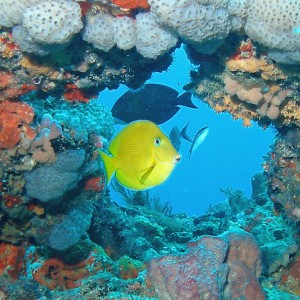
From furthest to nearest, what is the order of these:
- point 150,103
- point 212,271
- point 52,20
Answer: point 150,103 → point 212,271 → point 52,20

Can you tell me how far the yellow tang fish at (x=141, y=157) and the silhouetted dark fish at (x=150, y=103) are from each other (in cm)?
246

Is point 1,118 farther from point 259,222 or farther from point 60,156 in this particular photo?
point 259,222

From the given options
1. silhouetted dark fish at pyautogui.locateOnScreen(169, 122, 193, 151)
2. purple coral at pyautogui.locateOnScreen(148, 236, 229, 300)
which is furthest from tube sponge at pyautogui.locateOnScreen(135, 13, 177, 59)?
purple coral at pyautogui.locateOnScreen(148, 236, 229, 300)

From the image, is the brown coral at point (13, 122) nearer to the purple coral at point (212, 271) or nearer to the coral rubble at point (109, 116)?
the coral rubble at point (109, 116)

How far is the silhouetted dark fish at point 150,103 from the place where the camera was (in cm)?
466

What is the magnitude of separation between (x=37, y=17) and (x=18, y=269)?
3102mm

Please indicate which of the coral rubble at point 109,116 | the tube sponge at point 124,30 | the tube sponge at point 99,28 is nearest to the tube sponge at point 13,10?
the coral rubble at point 109,116

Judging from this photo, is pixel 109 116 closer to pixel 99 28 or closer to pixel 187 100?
pixel 187 100

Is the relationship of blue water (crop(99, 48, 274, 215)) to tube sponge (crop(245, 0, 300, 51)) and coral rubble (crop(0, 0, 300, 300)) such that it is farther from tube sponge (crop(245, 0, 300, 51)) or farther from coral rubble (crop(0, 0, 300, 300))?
tube sponge (crop(245, 0, 300, 51))

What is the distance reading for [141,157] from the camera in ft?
7.11

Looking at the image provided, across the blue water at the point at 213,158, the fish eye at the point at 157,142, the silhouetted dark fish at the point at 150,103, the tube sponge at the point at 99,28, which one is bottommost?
the blue water at the point at 213,158

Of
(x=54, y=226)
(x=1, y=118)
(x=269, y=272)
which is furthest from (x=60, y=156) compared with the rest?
(x=269, y=272)

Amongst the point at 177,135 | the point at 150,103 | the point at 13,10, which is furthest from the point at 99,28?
the point at 177,135

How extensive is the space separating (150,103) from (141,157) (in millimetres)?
2583
